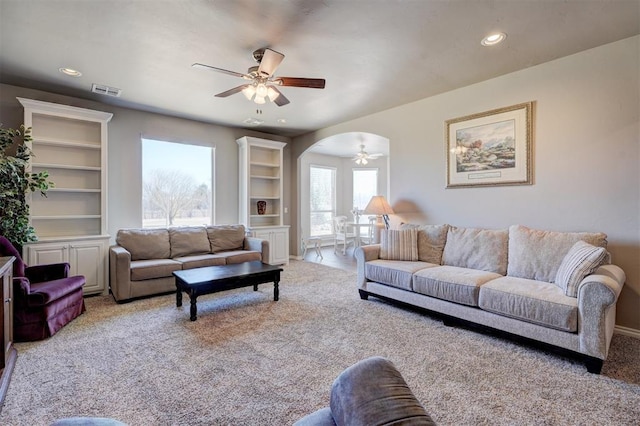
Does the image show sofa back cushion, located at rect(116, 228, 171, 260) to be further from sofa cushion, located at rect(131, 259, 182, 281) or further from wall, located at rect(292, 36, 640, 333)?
wall, located at rect(292, 36, 640, 333)

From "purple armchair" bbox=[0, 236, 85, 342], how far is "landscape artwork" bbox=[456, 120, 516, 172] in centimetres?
480

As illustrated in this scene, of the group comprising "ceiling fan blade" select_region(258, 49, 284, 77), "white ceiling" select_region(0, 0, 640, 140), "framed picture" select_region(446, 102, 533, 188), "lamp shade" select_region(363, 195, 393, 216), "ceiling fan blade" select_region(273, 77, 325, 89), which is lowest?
"lamp shade" select_region(363, 195, 393, 216)

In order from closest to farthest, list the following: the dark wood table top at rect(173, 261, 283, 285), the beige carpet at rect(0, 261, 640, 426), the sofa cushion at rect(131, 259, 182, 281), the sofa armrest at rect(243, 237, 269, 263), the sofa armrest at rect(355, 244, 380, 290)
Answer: the beige carpet at rect(0, 261, 640, 426) → the dark wood table top at rect(173, 261, 283, 285) → the sofa cushion at rect(131, 259, 182, 281) → the sofa armrest at rect(355, 244, 380, 290) → the sofa armrest at rect(243, 237, 269, 263)

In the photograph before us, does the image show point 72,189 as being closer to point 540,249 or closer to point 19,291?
point 19,291

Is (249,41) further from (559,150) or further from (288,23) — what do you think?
(559,150)

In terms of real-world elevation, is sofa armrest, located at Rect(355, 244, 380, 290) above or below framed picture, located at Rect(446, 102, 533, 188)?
below

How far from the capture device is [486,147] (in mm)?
3803

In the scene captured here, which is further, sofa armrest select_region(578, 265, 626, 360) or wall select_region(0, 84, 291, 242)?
wall select_region(0, 84, 291, 242)

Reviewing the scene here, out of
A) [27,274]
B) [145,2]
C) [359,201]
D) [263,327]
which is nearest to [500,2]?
[145,2]

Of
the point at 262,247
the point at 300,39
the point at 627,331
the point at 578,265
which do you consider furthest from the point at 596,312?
the point at 262,247

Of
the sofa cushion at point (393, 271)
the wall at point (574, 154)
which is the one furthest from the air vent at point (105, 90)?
the wall at point (574, 154)

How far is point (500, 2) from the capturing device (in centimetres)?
229

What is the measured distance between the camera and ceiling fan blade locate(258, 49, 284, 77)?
2590mm

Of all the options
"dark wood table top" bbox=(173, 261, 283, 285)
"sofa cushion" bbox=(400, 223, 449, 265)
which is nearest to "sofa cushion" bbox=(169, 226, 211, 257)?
"dark wood table top" bbox=(173, 261, 283, 285)
